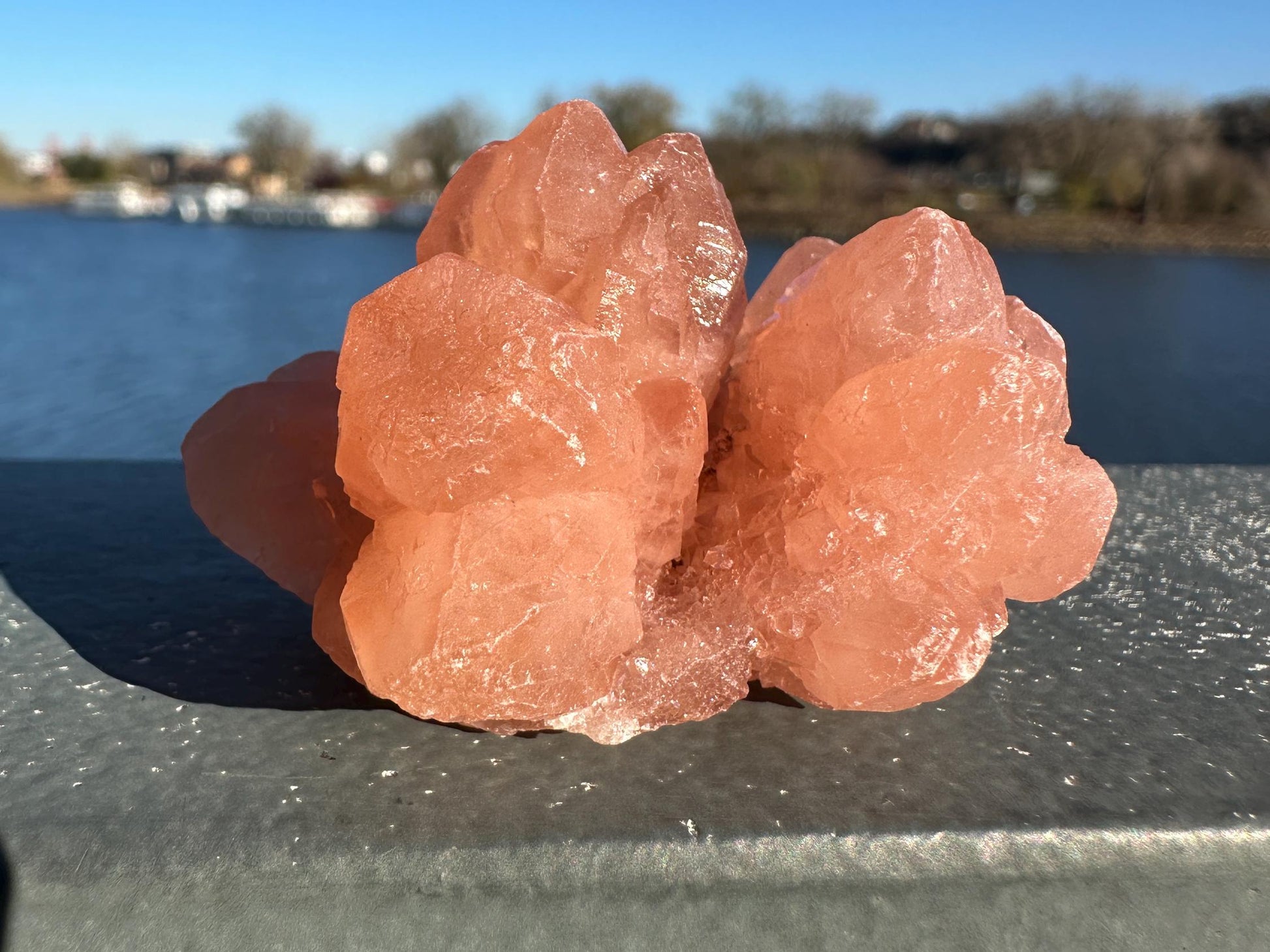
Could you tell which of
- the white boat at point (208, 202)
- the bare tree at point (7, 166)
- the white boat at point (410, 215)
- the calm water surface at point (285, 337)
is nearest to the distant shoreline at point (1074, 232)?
the calm water surface at point (285, 337)

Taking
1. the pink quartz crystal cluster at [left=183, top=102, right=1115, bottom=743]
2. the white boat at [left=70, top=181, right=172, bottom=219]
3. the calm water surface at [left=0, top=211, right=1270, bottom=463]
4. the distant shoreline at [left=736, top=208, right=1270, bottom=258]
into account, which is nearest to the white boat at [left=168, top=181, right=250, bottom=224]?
the white boat at [left=70, top=181, right=172, bottom=219]

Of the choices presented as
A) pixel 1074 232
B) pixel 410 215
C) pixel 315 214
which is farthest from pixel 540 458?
pixel 315 214

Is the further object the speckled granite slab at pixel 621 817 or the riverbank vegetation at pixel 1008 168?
the riverbank vegetation at pixel 1008 168

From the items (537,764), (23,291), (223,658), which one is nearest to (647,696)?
(537,764)

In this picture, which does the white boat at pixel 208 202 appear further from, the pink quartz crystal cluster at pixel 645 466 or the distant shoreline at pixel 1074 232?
the pink quartz crystal cluster at pixel 645 466

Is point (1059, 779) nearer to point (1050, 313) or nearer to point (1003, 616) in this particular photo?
point (1003, 616)

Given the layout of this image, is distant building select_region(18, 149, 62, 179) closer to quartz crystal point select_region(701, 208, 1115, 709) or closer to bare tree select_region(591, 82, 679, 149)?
bare tree select_region(591, 82, 679, 149)
